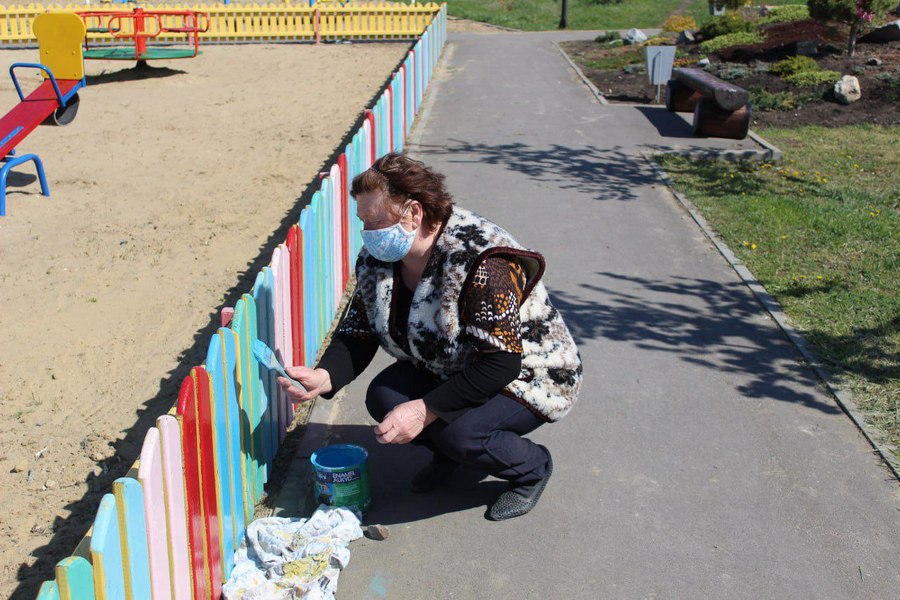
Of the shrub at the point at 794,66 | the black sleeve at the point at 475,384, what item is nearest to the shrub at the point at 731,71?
the shrub at the point at 794,66

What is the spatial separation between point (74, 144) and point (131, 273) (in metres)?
5.33

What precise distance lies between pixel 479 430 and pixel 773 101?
12126mm

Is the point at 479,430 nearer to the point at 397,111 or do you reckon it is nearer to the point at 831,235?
the point at 831,235

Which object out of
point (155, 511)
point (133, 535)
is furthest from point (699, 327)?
point (133, 535)

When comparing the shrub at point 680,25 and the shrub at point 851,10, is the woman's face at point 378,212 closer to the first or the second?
the shrub at point 851,10

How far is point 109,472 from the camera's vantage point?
4.62 meters

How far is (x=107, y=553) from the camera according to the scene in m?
2.34

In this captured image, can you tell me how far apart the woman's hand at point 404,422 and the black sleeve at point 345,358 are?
35cm

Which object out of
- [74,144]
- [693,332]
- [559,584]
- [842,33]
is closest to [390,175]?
[559,584]

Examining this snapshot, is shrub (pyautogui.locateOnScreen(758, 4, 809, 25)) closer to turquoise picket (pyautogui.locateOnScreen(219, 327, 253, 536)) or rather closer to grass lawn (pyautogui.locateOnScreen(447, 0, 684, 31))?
grass lawn (pyautogui.locateOnScreen(447, 0, 684, 31))

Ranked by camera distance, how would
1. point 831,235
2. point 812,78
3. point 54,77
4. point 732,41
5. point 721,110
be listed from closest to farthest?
1. point 831,235
2. point 54,77
3. point 721,110
4. point 812,78
5. point 732,41

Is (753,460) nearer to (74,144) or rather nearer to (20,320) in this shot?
(20,320)

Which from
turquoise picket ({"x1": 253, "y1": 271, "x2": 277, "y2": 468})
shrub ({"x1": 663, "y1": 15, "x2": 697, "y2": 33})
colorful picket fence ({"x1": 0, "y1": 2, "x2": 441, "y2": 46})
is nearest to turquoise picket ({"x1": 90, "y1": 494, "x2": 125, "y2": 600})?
turquoise picket ({"x1": 253, "y1": 271, "x2": 277, "y2": 468})

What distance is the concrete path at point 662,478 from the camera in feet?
11.8
